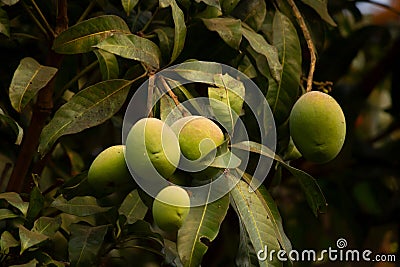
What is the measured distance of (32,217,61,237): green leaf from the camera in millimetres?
779

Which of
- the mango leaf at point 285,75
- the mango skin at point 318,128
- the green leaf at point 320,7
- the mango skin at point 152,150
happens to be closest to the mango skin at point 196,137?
the mango skin at point 152,150

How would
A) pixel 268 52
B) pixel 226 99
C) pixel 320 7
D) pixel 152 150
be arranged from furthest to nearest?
1. pixel 320 7
2. pixel 268 52
3. pixel 226 99
4. pixel 152 150

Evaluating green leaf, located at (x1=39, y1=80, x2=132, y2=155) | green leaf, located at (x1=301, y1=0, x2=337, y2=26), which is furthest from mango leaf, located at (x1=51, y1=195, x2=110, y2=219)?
green leaf, located at (x1=301, y1=0, x2=337, y2=26)

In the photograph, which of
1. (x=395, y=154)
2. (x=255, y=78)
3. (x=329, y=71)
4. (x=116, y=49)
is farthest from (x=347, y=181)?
(x=116, y=49)

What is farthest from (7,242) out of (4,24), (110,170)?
(4,24)

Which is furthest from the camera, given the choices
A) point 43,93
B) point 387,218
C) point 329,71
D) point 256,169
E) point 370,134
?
point 370,134

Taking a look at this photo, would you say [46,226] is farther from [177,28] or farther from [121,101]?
[177,28]

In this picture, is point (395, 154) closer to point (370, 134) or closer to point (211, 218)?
point (370, 134)

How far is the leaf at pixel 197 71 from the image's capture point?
75 cm

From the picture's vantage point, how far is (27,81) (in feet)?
2.65

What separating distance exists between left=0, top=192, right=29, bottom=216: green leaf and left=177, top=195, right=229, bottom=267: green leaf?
201 millimetres

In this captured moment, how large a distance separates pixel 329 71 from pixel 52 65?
755 mm

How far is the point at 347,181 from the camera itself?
5.68 feet

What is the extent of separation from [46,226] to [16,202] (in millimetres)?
44
